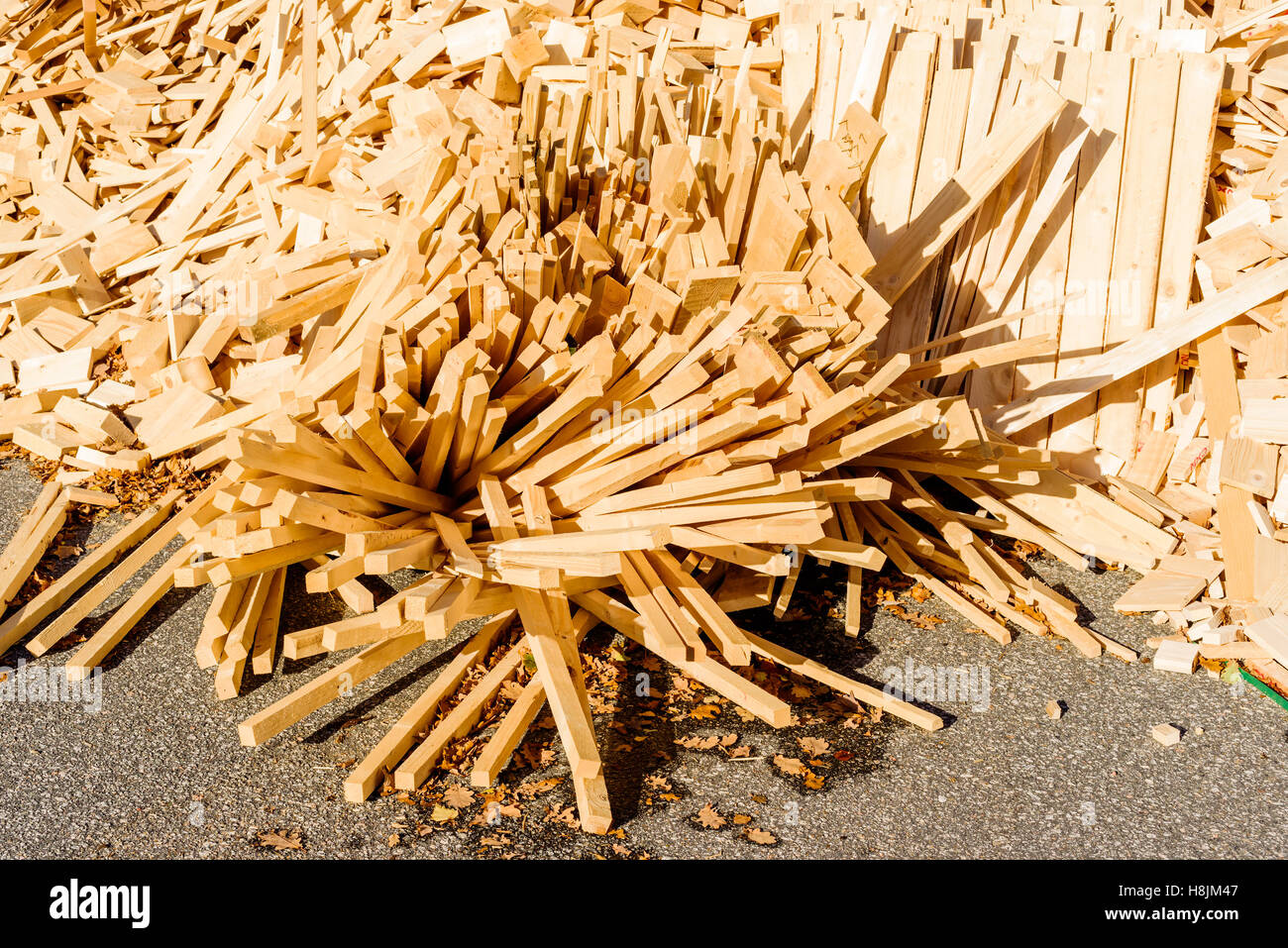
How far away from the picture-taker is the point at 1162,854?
9.15 ft

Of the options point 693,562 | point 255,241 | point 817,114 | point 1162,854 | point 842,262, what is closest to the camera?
point 1162,854

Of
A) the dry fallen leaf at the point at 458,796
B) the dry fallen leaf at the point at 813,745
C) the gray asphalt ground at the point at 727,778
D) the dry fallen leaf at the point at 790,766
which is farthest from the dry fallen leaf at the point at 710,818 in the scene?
the dry fallen leaf at the point at 458,796

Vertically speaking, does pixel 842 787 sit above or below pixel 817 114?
below

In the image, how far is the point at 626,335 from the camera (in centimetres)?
353

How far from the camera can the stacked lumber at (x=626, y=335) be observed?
10.4 feet

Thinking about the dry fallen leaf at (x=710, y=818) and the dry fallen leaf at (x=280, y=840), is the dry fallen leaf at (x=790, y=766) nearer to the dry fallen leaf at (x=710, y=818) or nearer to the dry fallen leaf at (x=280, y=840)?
the dry fallen leaf at (x=710, y=818)

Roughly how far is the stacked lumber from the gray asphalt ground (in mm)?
133

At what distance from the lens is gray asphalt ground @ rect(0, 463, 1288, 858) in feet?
9.00

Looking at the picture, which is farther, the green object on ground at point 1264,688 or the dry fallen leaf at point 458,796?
the green object on ground at point 1264,688

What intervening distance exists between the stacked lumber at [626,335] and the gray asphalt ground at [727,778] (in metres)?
0.13

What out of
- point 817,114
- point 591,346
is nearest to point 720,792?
point 591,346

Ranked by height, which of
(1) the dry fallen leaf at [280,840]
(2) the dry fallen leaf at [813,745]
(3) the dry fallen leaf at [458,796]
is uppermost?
(1) the dry fallen leaf at [280,840]

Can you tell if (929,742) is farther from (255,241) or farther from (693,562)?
(255,241)
